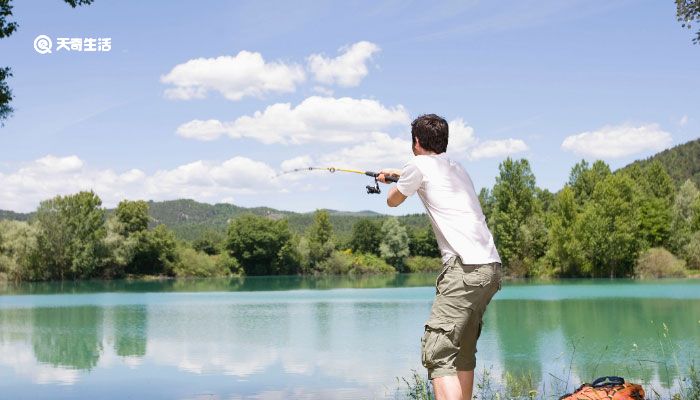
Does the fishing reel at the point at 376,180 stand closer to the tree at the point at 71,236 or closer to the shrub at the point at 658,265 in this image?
the shrub at the point at 658,265

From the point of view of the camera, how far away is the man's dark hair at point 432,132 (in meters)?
4.14

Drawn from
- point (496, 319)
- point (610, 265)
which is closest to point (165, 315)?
point (496, 319)

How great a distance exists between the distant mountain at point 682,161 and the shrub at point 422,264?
28.2 meters

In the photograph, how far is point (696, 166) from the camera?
96.1m

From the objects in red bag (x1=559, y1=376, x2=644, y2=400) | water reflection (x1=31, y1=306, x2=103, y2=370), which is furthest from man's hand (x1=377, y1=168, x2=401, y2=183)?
water reflection (x1=31, y1=306, x2=103, y2=370)

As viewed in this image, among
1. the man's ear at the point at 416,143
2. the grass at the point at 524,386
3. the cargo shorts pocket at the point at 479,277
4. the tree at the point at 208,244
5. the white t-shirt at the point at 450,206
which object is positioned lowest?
the grass at the point at 524,386

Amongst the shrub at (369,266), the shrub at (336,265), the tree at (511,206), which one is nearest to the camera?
the tree at (511,206)

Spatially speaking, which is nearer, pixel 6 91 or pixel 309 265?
pixel 6 91

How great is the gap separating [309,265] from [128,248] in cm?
2459

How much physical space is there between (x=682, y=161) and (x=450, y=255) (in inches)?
4130

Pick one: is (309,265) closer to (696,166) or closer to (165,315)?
(696,166)

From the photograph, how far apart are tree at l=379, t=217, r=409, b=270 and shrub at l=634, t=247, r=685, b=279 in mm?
36024

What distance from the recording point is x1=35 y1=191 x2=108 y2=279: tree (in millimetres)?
66562

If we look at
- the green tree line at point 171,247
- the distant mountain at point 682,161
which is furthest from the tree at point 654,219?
the green tree line at point 171,247
